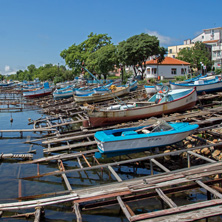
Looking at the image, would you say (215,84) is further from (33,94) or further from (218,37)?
(218,37)

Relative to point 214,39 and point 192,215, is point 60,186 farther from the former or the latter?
point 214,39

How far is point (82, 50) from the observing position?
69188 mm

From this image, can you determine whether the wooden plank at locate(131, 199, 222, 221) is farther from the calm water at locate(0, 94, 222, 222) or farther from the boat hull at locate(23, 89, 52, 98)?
the boat hull at locate(23, 89, 52, 98)

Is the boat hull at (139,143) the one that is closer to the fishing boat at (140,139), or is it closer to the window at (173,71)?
the fishing boat at (140,139)

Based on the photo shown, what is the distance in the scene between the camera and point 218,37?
80312mm

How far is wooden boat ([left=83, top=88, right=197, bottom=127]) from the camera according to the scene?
18.8m

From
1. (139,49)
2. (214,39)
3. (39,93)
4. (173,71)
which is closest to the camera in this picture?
(139,49)

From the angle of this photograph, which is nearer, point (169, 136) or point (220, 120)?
point (169, 136)

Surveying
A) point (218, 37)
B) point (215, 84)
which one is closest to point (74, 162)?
point (215, 84)

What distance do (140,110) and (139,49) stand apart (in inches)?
Answer: 955

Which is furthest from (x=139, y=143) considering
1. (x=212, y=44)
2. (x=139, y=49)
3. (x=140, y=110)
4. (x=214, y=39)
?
(x=214, y=39)

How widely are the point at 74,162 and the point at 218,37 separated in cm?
→ 8014

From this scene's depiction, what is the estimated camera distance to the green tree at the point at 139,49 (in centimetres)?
4131

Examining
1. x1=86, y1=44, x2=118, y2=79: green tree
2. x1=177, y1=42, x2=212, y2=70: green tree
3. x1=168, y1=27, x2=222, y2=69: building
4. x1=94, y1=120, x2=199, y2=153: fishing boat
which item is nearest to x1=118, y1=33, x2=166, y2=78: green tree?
x1=86, y1=44, x2=118, y2=79: green tree
